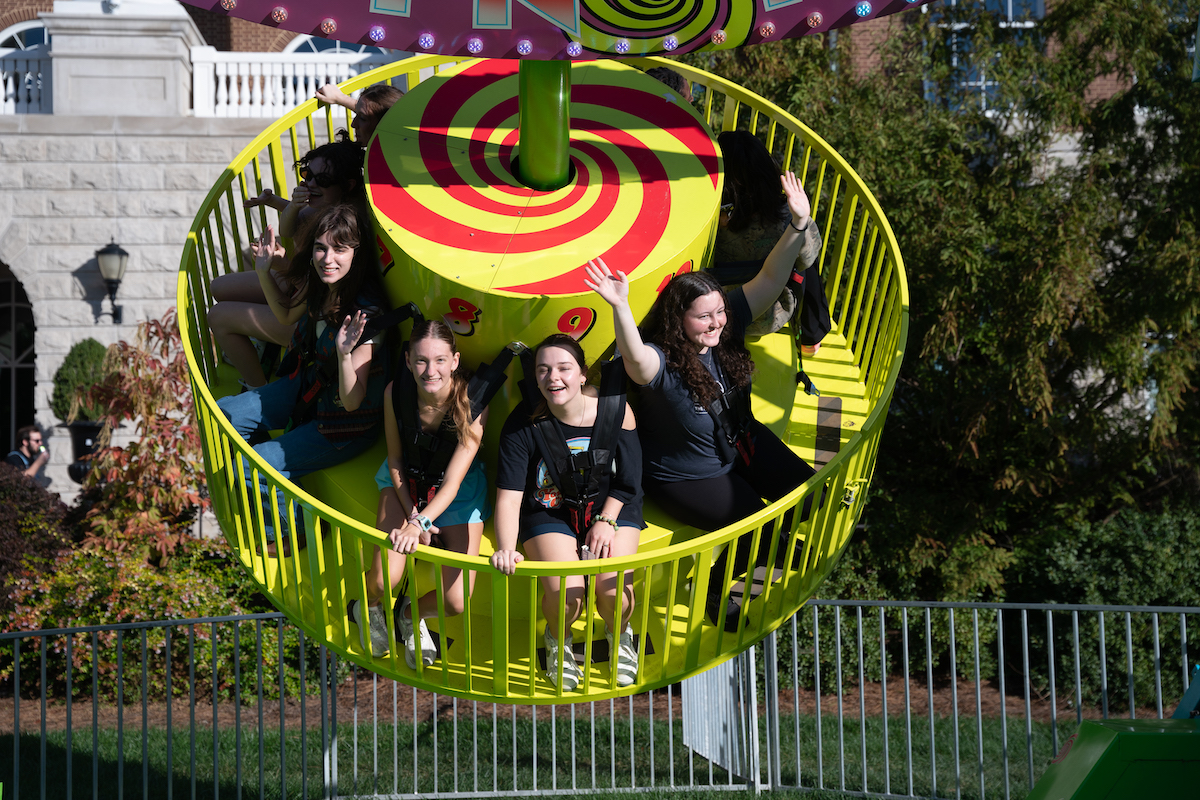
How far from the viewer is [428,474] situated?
3.65 meters

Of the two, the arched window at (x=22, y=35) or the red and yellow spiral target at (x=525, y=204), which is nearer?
the red and yellow spiral target at (x=525, y=204)

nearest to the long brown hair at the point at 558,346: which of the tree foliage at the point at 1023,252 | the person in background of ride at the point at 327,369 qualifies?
the person in background of ride at the point at 327,369

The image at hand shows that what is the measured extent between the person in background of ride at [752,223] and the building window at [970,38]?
14.1 feet

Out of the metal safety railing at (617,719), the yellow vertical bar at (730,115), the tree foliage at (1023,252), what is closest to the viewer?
the yellow vertical bar at (730,115)

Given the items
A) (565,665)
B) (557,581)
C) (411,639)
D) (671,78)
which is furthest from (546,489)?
(671,78)

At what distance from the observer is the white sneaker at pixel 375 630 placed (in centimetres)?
354

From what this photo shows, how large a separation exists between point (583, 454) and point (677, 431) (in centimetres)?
39

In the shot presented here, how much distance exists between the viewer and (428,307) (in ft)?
12.2

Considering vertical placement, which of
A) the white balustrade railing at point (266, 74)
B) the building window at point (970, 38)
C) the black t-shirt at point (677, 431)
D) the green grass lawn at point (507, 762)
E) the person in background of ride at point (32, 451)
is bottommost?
the green grass lawn at point (507, 762)

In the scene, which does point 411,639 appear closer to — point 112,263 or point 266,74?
point 112,263

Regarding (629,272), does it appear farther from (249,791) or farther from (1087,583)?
(1087,583)

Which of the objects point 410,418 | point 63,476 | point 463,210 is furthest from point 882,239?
point 63,476

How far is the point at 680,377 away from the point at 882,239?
118cm

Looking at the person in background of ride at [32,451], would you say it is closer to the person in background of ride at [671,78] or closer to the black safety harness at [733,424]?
the person in background of ride at [671,78]
